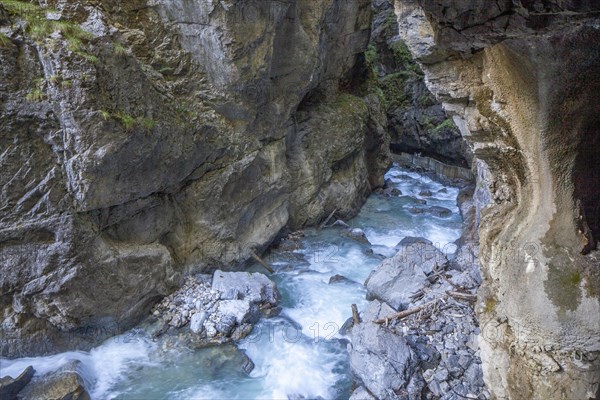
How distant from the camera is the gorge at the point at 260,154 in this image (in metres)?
3.62

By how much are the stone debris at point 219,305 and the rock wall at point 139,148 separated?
1.55ft

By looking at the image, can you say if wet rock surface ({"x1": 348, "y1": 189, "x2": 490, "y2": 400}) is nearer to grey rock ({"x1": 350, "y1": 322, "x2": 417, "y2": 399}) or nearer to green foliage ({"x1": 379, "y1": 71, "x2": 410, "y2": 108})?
grey rock ({"x1": 350, "y1": 322, "x2": 417, "y2": 399})

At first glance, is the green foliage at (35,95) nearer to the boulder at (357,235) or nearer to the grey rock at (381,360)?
the grey rock at (381,360)

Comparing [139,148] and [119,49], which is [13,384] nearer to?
[139,148]

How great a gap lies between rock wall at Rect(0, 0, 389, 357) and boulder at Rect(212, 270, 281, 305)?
1.01m

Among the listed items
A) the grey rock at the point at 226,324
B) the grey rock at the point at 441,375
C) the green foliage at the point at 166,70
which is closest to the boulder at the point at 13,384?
the grey rock at the point at 226,324

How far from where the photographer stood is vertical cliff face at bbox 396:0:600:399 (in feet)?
10.7

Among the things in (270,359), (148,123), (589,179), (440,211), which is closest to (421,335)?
(270,359)

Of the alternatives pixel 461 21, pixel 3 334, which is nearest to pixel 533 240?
pixel 461 21

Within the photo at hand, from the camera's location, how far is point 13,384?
6664mm

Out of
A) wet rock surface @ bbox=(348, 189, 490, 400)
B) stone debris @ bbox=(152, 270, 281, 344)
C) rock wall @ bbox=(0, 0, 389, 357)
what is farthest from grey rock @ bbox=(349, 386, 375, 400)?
rock wall @ bbox=(0, 0, 389, 357)

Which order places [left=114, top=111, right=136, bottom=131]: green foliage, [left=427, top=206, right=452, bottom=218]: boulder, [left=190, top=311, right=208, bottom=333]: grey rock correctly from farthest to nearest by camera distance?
[left=427, top=206, right=452, bottom=218]: boulder → [left=190, top=311, right=208, bottom=333]: grey rock → [left=114, top=111, right=136, bottom=131]: green foliage

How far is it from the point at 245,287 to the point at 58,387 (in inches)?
160

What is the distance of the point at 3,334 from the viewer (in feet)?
23.9
